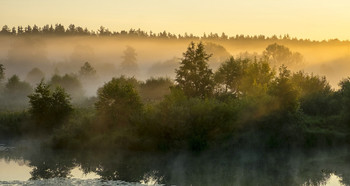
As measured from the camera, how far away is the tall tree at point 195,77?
69.5 m

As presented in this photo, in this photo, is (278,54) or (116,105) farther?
(278,54)

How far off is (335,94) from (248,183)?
36160 millimetres

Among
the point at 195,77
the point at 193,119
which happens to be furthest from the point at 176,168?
the point at 195,77

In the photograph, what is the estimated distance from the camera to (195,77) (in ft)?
229

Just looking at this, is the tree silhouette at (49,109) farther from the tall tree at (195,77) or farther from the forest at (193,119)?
the tall tree at (195,77)

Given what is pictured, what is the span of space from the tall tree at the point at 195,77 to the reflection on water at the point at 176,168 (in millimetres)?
18436

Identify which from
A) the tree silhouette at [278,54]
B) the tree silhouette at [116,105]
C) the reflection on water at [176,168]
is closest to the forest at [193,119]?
the tree silhouette at [116,105]

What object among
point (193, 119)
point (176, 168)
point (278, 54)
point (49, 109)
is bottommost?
point (176, 168)

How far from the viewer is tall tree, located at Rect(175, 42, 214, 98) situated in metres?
69.5

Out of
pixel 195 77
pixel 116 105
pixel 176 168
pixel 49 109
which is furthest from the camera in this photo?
pixel 195 77

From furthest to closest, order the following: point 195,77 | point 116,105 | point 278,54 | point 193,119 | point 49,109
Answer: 1. point 278,54
2. point 195,77
3. point 49,109
4. point 116,105
5. point 193,119

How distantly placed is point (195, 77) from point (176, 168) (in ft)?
90.9

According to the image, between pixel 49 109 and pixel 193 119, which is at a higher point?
pixel 193 119

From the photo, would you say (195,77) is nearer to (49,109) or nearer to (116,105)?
(116,105)
